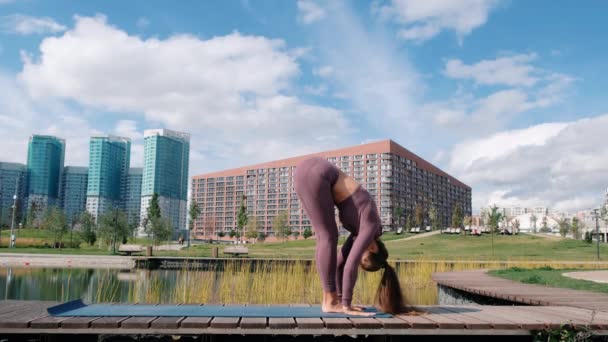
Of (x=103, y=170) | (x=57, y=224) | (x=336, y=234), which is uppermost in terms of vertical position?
(x=103, y=170)

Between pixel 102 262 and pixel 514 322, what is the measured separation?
20.6 meters

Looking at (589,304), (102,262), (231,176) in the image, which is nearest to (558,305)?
(589,304)

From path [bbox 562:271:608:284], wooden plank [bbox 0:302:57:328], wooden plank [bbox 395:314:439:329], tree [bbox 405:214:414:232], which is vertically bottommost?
path [bbox 562:271:608:284]

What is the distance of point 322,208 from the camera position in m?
4.30

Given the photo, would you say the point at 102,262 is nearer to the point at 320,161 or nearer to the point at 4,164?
the point at 320,161

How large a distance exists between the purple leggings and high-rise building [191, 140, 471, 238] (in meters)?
66.0

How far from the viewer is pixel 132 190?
121938 millimetres

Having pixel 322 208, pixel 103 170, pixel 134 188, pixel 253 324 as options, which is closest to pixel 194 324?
pixel 253 324

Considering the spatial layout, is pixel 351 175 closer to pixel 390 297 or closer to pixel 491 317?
pixel 390 297

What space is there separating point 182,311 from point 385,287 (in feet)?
5.68

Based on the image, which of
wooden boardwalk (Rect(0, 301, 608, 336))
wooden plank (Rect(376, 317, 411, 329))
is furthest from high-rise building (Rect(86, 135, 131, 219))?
wooden plank (Rect(376, 317, 411, 329))

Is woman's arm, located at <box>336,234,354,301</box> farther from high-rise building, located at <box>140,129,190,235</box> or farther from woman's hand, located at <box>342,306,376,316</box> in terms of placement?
high-rise building, located at <box>140,129,190,235</box>

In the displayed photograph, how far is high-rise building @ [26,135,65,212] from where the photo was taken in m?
101

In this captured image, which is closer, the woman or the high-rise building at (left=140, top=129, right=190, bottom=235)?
the woman
